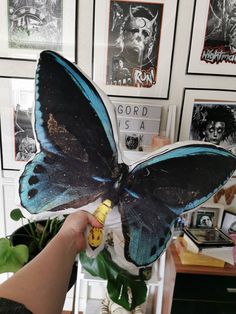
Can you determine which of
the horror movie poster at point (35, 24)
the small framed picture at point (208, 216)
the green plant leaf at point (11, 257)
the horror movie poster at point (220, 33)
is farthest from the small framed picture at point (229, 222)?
the horror movie poster at point (35, 24)

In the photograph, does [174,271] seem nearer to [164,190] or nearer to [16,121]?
[164,190]

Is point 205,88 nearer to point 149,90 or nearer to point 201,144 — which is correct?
point 149,90

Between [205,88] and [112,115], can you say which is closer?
[112,115]

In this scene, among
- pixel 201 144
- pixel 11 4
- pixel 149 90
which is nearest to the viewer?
pixel 201 144

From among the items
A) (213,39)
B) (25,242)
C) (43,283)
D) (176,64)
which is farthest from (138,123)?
(43,283)

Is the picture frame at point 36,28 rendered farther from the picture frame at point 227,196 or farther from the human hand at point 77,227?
the picture frame at point 227,196

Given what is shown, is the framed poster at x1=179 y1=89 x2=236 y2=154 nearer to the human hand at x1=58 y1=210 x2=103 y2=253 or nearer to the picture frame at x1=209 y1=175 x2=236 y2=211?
the picture frame at x1=209 y1=175 x2=236 y2=211

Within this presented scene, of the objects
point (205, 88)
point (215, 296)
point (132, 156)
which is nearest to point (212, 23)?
point (205, 88)

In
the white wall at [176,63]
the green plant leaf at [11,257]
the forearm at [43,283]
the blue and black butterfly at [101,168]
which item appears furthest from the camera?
the white wall at [176,63]
